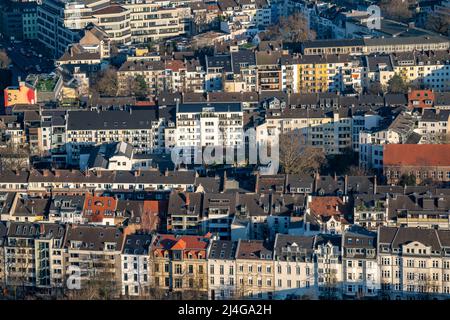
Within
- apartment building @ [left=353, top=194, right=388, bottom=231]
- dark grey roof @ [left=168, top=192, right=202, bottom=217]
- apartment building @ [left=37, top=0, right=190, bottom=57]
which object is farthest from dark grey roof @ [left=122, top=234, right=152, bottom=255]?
apartment building @ [left=37, top=0, right=190, bottom=57]

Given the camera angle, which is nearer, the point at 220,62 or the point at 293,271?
the point at 293,271

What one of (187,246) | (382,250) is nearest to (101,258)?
(187,246)

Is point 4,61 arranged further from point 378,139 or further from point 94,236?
point 94,236

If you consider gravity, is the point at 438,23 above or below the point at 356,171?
above

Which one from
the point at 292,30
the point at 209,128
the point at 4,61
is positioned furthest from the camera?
the point at 292,30

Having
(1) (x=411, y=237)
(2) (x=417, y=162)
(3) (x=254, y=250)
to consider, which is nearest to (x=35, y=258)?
(3) (x=254, y=250)

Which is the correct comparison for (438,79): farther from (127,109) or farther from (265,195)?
(265,195)

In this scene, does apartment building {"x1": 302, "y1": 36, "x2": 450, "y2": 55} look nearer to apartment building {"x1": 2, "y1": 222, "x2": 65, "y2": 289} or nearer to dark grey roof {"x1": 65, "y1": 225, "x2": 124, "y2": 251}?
dark grey roof {"x1": 65, "y1": 225, "x2": 124, "y2": 251}
